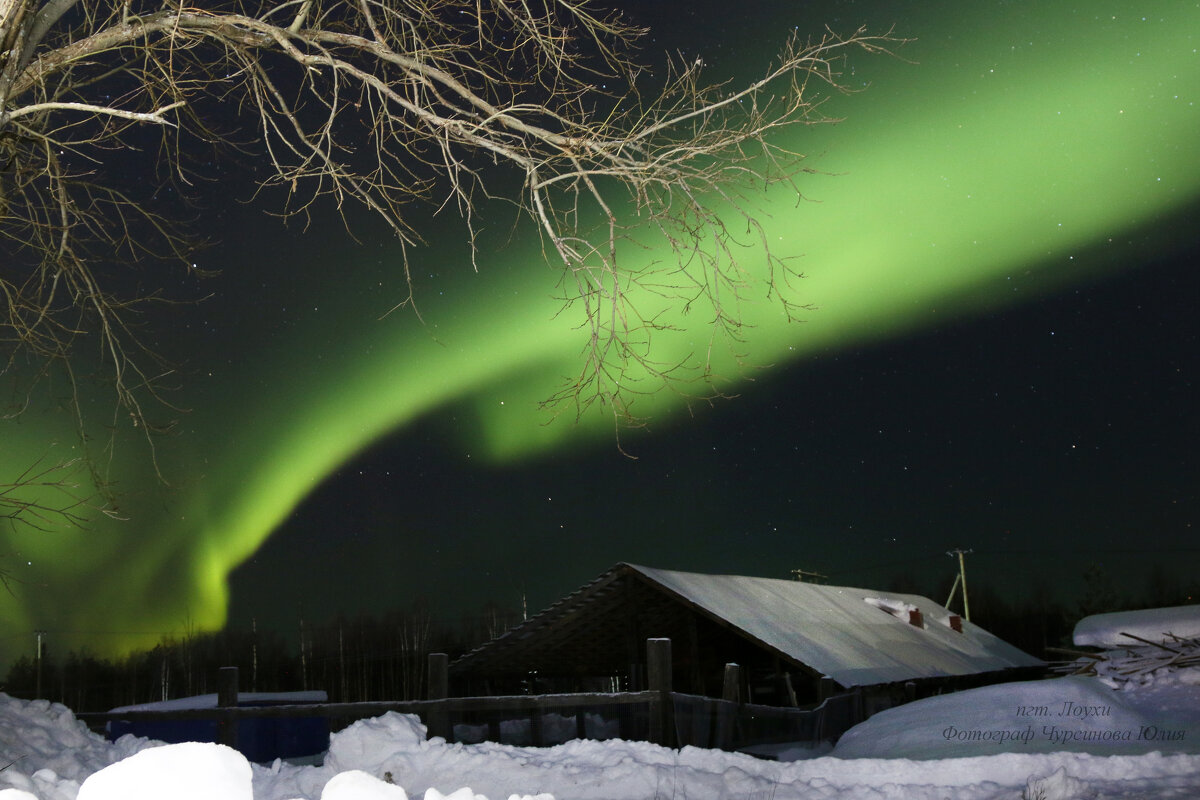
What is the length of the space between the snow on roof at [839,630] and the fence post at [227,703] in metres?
7.24

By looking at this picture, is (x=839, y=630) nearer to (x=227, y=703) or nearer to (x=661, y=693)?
(x=661, y=693)

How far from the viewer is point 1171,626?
46.9 feet

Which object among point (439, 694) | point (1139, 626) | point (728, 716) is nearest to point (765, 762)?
point (728, 716)

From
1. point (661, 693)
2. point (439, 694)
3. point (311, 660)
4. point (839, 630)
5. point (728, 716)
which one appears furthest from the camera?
point (311, 660)

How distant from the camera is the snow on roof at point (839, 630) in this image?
17.5 meters

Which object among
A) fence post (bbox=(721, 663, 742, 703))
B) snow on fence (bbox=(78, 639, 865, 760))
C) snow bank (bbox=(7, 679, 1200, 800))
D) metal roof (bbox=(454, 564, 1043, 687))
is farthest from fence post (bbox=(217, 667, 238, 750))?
metal roof (bbox=(454, 564, 1043, 687))

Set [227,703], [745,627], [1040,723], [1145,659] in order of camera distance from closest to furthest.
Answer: [1040,723] < [227,703] < [1145,659] < [745,627]

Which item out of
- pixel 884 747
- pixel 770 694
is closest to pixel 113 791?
pixel 884 747

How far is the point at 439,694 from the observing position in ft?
37.1

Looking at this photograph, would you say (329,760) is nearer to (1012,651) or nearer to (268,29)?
(268,29)

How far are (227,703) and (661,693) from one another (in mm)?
5059

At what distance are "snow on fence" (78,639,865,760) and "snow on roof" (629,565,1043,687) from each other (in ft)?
12.0

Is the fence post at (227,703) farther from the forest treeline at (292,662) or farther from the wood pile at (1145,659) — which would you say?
the forest treeline at (292,662)

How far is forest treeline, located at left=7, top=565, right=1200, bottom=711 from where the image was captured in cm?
5162
